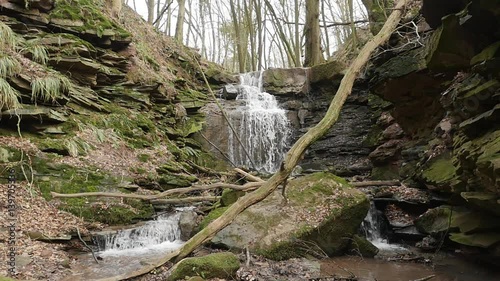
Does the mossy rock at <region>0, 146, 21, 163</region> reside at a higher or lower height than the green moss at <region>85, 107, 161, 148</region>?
lower

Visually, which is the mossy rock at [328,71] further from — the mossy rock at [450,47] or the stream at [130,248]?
the mossy rock at [450,47]

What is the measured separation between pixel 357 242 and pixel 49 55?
9124 millimetres

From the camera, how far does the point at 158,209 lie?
9.10m

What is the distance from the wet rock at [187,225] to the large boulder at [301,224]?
1139 mm

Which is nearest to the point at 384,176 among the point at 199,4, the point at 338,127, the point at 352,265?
the point at 338,127

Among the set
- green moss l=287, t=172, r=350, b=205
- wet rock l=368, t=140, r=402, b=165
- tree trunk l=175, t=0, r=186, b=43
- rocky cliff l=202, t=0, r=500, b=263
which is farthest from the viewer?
tree trunk l=175, t=0, r=186, b=43

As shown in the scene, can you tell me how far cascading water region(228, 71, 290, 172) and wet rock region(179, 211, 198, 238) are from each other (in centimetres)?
662

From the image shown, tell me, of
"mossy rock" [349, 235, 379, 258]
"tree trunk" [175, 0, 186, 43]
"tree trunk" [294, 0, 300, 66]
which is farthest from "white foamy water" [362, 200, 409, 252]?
"tree trunk" [294, 0, 300, 66]

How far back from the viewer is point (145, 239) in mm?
7617

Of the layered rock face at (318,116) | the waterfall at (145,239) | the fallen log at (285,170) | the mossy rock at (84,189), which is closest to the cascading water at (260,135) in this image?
the layered rock face at (318,116)

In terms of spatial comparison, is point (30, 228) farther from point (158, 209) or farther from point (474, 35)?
point (474, 35)

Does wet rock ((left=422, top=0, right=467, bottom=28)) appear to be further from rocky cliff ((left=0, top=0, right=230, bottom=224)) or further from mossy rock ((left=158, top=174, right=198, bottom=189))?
mossy rock ((left=158, top=174, right=198, bottom=189))

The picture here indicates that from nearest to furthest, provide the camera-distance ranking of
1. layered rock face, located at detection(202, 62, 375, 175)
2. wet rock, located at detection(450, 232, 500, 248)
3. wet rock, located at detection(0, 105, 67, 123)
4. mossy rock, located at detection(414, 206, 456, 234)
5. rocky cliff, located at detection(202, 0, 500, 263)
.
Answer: rocky cliff, located at detection(202, 0, 500, 263), wet rock, located at detection(450, 232, 500, 248), mossy rock, located at detection(414, 206, 456, 234), wet rock, located at detection(0, 105, 67, 123), layered rock face, located at detection(202, 62, 375, 175)

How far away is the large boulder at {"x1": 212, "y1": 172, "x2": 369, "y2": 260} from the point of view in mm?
6523
